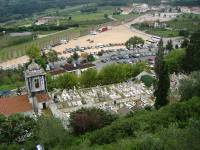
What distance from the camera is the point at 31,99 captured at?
123 feet

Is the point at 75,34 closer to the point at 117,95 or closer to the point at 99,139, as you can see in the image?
the point at 117,95

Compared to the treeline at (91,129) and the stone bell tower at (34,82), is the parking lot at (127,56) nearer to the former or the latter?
the stone bell tower at (34,82)

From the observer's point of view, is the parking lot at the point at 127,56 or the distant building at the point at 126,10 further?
the distant building at the point at 126,10

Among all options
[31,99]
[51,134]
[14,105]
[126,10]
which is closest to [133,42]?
[31,99]

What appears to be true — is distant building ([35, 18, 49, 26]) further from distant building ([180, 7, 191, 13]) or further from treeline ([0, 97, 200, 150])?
treeline ([0, 97, 200, 150])

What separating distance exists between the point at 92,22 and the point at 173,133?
375 ft

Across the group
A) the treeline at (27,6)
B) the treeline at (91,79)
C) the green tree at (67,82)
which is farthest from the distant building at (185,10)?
the green tree at (67,82)

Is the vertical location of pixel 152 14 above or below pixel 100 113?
below

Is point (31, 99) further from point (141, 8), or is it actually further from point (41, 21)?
point (141, 8)

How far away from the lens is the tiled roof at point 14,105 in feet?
119

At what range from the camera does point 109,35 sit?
111 m

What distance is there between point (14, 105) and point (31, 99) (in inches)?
63.9

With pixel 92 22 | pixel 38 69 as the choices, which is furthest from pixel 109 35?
pixel 38 69

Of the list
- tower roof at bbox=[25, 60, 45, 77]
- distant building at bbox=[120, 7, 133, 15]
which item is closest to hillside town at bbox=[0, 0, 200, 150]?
tower roof at bbox=[25, 60, 45, 77]
